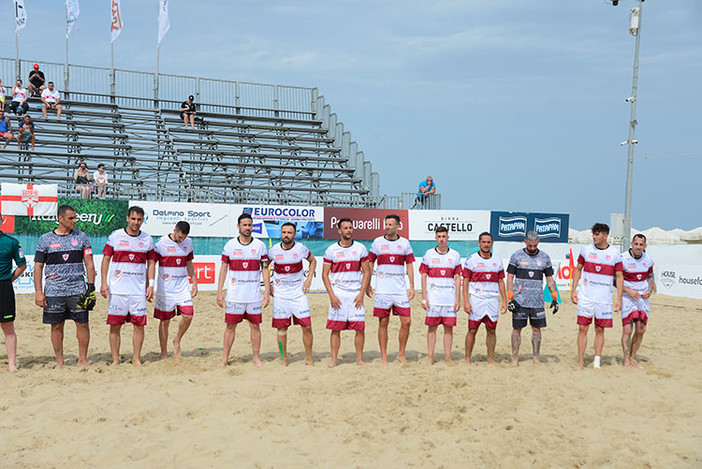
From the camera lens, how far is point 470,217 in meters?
19.9

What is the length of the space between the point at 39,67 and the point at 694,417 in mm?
23282

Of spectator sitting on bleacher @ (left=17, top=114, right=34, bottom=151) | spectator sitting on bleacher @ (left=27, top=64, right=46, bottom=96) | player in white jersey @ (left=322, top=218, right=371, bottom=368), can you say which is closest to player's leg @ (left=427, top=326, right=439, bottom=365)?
player in white jersey @ (left=322, top=218, right=371, bottom=368)

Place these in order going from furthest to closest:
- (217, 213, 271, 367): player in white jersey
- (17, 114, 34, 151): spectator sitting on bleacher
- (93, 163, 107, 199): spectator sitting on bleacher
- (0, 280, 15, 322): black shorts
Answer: (17, 114, 34, 151): spectator sitting on bleacher → (93, 163, 107, 199): spectator sitting on bleacher → (217, 213, 271, 367): player in white jersey → (0, 280, 15, 322): black shorts

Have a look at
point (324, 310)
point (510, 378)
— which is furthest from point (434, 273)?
point (324, 310)

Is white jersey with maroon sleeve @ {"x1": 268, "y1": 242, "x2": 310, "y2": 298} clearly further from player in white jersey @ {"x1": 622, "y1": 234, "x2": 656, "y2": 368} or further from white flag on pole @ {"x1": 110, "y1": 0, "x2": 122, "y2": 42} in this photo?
white flag on pole @ {"x1": 110, "y1": 0, "x2": 122, "y2": 42}

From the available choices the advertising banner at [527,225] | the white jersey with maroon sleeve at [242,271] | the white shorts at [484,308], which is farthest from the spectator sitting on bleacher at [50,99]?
the white shorts at [484,308]

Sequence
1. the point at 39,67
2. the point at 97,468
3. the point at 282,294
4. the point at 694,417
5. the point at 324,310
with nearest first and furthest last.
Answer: the point at 97,468
the point at 694,417
the point at 282,294
the point at 324,310
the point at 39,67

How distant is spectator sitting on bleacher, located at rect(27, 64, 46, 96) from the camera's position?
71.4ft

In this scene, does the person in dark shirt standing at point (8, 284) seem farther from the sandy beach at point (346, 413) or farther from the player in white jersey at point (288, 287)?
the player in white jersey at point (288, 287)

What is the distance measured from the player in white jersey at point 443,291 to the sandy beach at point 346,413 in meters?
0.46

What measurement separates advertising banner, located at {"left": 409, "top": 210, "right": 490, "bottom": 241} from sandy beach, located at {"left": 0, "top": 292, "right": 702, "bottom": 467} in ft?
33.6

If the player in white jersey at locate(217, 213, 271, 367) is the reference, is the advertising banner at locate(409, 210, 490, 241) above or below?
above

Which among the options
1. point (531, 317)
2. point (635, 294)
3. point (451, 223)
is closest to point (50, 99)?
point (451, 223)

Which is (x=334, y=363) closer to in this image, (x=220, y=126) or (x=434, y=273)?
(x=434, y=273)
